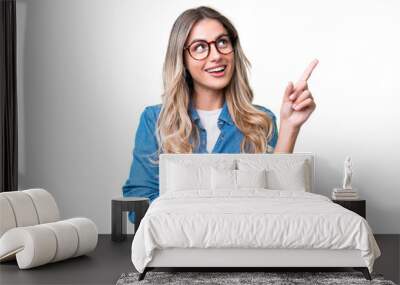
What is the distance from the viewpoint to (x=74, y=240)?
18.7 feet

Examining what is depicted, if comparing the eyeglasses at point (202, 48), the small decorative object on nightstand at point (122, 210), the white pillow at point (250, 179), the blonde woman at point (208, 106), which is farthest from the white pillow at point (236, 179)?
the eyeglasses at point (202, 48)

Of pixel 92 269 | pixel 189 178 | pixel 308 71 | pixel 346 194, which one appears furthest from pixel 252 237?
pixel 308 71

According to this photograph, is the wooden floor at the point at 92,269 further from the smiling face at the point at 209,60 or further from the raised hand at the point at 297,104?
the smiling face at the point at 209,60

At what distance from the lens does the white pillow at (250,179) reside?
6258 mm

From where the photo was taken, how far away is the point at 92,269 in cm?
545

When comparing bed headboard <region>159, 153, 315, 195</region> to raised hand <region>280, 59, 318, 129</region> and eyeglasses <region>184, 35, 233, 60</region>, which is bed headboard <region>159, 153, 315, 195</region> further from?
eyeglasses <region>184, 35, 233, 60</region>

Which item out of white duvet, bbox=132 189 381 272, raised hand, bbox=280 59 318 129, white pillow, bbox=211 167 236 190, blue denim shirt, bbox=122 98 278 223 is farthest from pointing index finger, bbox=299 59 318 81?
white duvet, bbox=132 189 381 272

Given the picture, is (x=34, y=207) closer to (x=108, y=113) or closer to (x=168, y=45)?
(x=108, y=113)

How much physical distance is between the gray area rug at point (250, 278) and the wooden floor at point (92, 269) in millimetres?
160

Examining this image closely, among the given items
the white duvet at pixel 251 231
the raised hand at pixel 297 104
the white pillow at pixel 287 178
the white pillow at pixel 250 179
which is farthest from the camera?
the raised hand at pixel 297 104

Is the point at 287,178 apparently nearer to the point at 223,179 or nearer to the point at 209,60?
the point at 223,179

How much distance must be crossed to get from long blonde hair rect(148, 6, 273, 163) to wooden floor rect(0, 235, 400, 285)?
125cm

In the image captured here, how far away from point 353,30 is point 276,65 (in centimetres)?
87

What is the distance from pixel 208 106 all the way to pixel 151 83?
2.27 ft
